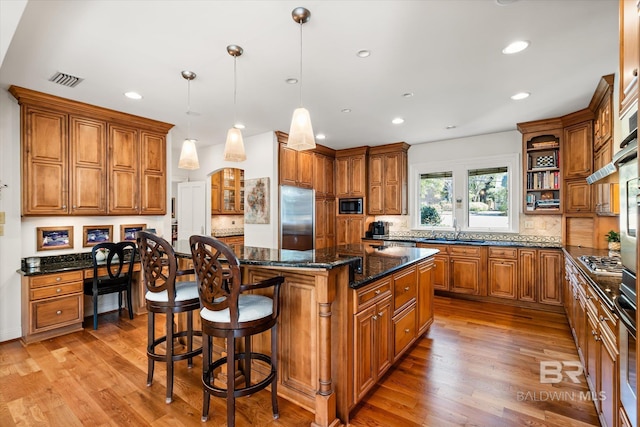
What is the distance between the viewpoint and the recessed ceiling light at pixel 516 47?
240 cm

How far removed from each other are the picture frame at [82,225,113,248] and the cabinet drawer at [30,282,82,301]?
0.68 metres

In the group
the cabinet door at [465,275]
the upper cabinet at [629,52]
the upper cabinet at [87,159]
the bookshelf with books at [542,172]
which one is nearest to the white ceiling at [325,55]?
the upper cabinet at [87,159]

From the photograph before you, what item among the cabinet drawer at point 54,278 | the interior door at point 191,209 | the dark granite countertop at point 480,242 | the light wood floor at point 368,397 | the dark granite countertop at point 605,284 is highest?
the interior door at point 191,209

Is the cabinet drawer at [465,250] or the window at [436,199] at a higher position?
the window at [436,199]

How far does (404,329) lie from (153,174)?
13.0ft

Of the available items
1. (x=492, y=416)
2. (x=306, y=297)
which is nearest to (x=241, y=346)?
(x=306, y=297)

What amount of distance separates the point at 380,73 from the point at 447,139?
10.7 feet

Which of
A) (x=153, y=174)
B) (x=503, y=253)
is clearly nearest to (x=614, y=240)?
(x=503, y=253)

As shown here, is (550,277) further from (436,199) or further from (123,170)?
(123,170)

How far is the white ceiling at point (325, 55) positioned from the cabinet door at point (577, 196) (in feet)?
3.40

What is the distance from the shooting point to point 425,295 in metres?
→ 3.31

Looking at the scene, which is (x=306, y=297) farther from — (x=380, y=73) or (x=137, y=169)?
(x=137, y=169)

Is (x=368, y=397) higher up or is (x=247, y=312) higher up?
(x=247, y=312)

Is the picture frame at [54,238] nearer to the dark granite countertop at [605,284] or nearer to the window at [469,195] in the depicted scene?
the dark granite countertop at [605,284]
